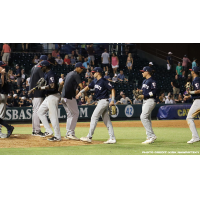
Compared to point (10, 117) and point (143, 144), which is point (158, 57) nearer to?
point (10, 117)

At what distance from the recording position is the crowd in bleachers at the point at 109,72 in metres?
17.7

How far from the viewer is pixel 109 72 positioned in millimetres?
19844

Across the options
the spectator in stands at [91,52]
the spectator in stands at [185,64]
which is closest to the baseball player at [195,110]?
the spectator in stands at [91,52]

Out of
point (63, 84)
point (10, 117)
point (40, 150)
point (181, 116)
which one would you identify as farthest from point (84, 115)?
point (40, 150)

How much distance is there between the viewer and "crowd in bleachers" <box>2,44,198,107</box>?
58.0 ft

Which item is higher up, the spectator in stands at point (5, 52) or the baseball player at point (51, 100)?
the spectator in stands at point (5, 52)

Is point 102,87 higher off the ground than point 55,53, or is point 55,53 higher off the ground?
point 55,53

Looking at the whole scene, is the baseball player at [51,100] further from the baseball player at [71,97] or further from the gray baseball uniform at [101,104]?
the gray baseball uniform at [101,104]

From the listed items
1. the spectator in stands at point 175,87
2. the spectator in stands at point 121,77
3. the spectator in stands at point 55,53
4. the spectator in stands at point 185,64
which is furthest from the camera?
the spectator in stands at point 185,64

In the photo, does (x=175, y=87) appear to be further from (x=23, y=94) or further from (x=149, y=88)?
(x=149, y=88)

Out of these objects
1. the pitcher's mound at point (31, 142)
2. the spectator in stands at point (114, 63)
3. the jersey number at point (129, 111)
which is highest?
the spectator in stands at point (114, 63)

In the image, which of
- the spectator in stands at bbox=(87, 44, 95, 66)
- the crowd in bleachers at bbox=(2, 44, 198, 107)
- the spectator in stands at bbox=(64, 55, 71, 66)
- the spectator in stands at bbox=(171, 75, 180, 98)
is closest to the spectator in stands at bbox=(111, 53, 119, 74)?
the crowd in bleachers at bbox=(2, 44, 198, 107)

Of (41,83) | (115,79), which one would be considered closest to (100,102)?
(41,83)

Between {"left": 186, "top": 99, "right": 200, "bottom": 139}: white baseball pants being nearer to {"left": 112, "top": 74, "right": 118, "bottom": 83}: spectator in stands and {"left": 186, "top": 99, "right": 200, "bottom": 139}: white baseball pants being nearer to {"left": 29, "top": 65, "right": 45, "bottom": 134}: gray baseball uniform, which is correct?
{"left": 29, "top": 65, "right": 45, "bottom": 134}: gray baseball uniform
